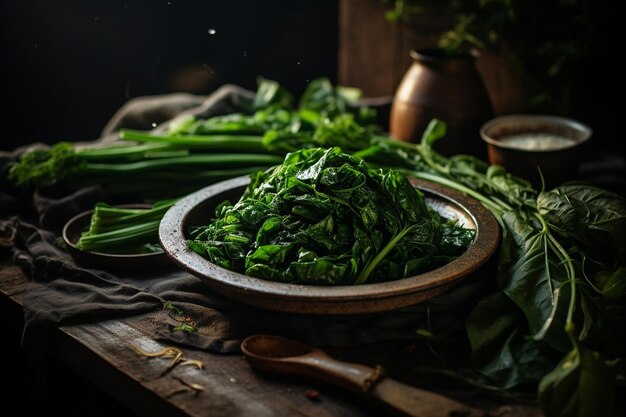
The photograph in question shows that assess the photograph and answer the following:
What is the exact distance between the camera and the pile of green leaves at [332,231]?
80.3 inches

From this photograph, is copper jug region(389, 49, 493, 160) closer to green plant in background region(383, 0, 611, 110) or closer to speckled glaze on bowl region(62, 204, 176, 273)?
green plant in background region(383, 0, 611, 110)

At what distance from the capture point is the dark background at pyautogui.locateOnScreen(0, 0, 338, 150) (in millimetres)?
4527

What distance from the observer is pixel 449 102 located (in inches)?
138

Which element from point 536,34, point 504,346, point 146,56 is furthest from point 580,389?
point 146,56

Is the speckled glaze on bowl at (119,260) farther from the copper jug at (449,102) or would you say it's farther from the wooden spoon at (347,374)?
the copper jug at (449,102)

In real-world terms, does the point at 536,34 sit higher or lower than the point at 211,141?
higher

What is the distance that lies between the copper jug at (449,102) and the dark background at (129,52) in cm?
186

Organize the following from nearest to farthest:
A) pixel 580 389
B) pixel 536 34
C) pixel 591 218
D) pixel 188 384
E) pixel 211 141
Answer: pixel 580 389 → pixel 188 384 → pixel 591 218 → pixel 211 141 → pixel 536 34

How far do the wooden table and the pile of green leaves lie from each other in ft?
1.02

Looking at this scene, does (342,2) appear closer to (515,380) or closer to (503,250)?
(503,250)

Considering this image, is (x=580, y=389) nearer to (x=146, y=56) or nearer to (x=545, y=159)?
(x=545, y=159)

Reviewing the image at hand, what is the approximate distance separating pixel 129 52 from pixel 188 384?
3444 millimetres

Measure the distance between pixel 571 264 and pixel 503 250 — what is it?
0.85 ft

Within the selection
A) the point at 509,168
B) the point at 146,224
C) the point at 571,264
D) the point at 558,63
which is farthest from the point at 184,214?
the point at 558,63
